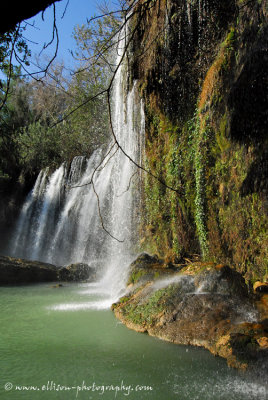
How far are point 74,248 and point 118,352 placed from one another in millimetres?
11511

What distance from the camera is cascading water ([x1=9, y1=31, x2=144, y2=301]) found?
38.3 ft

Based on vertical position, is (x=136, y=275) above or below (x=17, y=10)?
below

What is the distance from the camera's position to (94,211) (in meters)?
14.8

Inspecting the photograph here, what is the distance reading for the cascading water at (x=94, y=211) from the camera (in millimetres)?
11688

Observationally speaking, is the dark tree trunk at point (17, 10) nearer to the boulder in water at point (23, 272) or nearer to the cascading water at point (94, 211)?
the cascading water at point (94, 211)

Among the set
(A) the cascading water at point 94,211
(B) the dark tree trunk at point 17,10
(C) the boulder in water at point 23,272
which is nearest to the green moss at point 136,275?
(A) the cascading water at point 94,211

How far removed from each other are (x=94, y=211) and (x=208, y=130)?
25.5ft

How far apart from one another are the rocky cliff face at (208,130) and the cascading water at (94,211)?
3.12ft

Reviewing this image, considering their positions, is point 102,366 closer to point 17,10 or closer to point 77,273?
point 17,10

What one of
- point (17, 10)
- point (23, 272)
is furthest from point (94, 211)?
point (17, 10)

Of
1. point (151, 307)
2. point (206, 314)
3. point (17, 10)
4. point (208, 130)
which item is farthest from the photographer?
point (208, 130)

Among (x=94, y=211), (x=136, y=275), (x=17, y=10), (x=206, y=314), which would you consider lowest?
(x=206, y=314)

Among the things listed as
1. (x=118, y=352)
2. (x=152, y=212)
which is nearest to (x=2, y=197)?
(x=152, y=212)

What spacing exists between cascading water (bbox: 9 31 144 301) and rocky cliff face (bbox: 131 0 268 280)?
95 cm
